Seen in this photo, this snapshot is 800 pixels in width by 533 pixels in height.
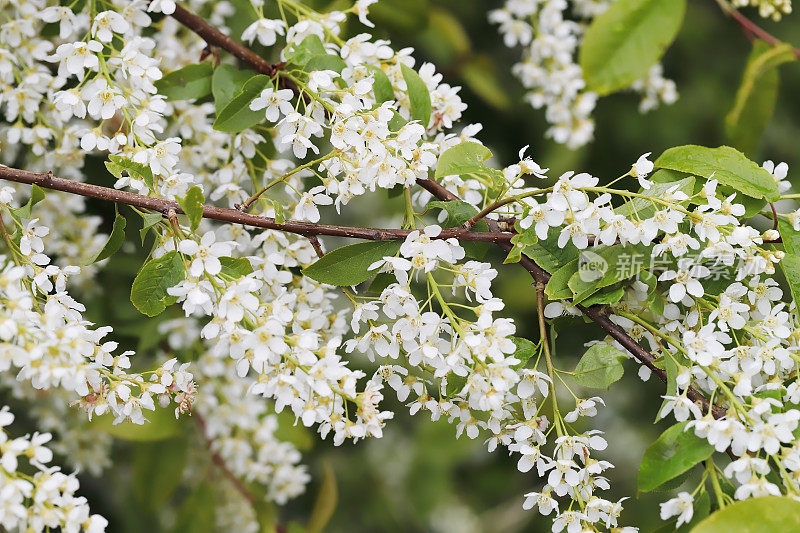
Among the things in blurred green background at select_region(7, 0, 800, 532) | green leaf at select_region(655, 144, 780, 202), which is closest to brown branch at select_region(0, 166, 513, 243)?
green leaf at select_region(655, 144, 780, 202)

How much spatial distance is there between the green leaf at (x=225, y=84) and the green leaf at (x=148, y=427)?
0.65 meters

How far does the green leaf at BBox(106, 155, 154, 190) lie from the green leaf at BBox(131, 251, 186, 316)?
0.36ft

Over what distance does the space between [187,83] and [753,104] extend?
112 cm

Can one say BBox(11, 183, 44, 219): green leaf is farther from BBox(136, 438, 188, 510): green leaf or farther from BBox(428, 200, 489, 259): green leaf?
BBox(136, 438, 188, 510): green leaf

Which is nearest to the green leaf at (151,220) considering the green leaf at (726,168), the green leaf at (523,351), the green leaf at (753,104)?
the green leaf at (523,351)

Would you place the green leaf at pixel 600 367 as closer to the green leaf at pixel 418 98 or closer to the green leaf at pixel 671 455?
the green leaf at pixel 671 455

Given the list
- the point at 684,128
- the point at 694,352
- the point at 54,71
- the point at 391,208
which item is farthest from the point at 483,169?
the point at 684,128

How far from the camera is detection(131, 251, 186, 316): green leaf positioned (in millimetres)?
901

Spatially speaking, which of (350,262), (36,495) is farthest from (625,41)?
(36,495)

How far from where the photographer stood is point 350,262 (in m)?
0.95

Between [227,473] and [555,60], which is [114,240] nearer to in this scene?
[227,473]

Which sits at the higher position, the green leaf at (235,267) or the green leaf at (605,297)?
the green leaf at (605,297)

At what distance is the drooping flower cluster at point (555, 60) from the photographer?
1.67 meters

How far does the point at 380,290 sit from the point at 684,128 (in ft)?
5.62
